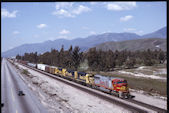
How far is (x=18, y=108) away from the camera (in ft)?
77.6

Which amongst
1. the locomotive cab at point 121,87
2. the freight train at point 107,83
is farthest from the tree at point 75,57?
the locomotive cab at point 121,87

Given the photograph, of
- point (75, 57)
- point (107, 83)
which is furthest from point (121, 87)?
point (75, 57)

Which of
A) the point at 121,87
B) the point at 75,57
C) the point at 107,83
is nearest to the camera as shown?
the point at 121,87

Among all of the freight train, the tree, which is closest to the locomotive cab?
the freight train

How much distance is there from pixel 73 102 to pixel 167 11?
74.3 ft

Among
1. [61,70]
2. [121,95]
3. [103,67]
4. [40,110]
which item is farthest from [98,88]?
[103,67]

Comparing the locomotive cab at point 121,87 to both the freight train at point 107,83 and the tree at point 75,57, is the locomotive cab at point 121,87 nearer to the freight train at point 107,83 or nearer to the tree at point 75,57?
the freight train at point 107,83

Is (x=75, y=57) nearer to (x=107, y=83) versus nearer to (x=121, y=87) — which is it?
(x=107, y=83)

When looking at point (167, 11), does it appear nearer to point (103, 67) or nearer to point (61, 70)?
point (61, 70)

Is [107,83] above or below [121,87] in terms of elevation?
above

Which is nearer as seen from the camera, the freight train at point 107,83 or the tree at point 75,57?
the freight train at point 107,83

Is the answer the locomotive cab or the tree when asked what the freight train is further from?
the tree

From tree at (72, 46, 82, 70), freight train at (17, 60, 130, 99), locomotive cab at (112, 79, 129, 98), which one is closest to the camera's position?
locomotive cab at (112, 79, 129, 98)

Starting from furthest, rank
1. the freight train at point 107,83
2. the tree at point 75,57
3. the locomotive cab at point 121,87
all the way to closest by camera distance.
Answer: the tree at point 75,57
the freight train at point 107,83
the locomotive cab at point 121,87
